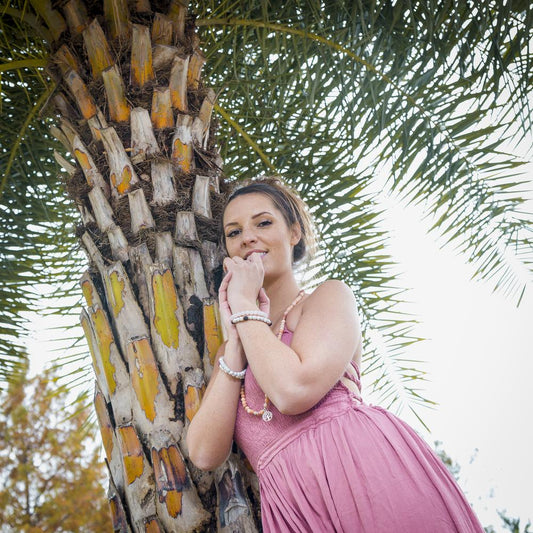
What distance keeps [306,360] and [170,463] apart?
0.70 meters

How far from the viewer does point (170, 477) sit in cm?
218

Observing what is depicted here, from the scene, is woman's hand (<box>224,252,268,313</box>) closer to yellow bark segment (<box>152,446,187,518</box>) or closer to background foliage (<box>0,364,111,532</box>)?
yellow bark segment (<box>152,446,187,518</box>)

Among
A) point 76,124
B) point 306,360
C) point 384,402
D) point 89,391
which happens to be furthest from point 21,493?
point 306,360

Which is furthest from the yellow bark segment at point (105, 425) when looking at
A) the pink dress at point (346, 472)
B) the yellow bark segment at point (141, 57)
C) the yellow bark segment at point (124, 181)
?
the yellow bark segment at point (141, 57)

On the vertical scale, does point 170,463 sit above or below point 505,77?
below

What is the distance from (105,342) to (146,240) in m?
0.47

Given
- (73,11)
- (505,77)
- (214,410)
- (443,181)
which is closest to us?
(214,410)

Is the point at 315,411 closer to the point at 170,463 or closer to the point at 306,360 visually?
the point at 306,360

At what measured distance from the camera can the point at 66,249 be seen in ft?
15.9

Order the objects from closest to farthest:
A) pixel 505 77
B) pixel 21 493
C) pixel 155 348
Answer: pixel 155 348 < pixel 505 77 < pixel 21 493

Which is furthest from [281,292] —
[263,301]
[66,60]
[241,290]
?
[66,60]

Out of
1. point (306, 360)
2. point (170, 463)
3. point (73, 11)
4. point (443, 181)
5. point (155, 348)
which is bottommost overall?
point (170, 463)

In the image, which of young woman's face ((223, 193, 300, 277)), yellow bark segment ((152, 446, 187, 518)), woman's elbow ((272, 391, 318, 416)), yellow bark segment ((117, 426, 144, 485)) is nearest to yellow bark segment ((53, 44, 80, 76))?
young woman's face ((223, 193, 300, 277))

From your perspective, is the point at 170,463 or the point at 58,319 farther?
the point at 58,319
